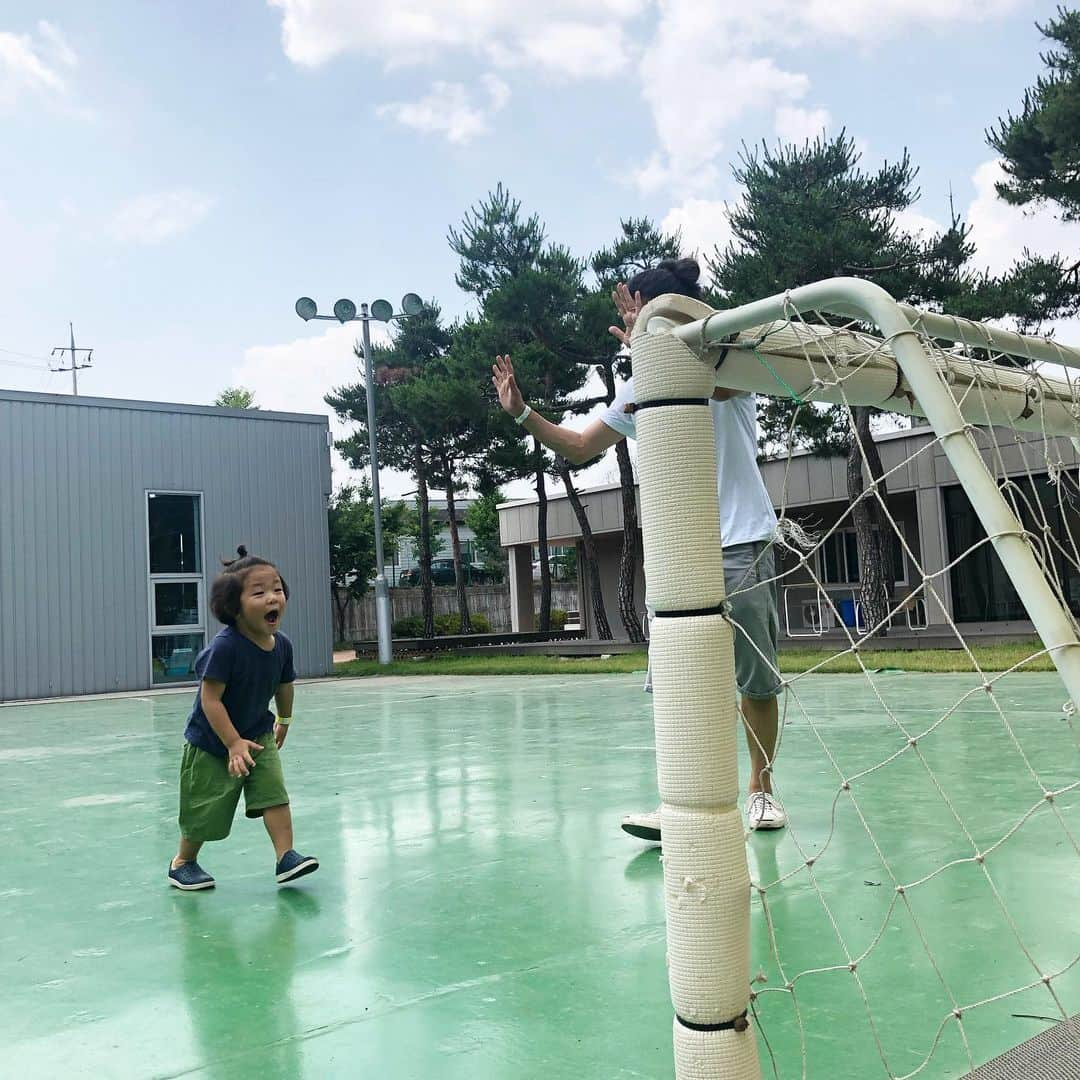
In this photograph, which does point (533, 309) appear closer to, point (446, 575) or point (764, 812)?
point (764, 812)

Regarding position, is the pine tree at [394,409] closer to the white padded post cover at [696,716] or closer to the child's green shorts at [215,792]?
the child's green shorts at [215,792]

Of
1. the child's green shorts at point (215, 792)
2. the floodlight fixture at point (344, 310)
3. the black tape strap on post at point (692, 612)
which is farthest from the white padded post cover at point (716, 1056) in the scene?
the floodlight fixture at point (344, 310)

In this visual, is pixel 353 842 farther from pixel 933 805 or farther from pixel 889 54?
pixel 889 54

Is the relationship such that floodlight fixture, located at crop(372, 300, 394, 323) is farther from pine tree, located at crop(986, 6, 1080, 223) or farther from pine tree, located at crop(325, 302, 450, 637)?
pine tree, located at crop(986, 6, 1080, 223)

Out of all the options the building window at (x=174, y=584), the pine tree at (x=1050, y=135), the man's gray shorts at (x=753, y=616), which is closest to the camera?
the man's gray shorts at (x=753, y=616)

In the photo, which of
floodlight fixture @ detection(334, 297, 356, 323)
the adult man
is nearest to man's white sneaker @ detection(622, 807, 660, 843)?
the adult man

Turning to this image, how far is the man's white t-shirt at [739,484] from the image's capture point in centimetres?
303

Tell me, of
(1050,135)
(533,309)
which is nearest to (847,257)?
(1050,135)

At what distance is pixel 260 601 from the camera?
2.89 meters

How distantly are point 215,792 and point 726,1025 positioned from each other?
6.19 feet

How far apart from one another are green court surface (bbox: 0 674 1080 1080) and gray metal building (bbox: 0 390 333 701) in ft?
33.2

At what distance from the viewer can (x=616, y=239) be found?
19391 millimetres

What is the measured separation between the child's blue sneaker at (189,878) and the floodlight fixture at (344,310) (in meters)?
14.5

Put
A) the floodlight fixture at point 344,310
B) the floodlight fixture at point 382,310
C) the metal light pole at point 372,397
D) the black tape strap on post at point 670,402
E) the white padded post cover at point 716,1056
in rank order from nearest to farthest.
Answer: the white padded post cover at point 716,1056 < the black tape strap on post at point 670,402 < the metal light pole at point 372,397 < the floodlight fixture at point 344,310 < the floodlight fixture at point 382,310
